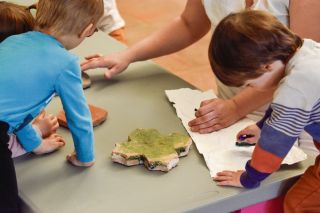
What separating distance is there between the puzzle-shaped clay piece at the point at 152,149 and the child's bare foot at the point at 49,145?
0.12 m

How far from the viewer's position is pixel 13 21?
1.07m

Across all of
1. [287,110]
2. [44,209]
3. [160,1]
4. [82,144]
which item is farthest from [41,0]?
[160,1]

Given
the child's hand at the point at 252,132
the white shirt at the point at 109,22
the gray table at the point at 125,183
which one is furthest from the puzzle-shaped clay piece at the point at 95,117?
the white shirt at the point at 109,22

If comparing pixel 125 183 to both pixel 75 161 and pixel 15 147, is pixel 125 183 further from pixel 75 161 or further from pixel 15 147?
pixel 15 147

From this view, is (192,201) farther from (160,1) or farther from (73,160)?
(160,1)

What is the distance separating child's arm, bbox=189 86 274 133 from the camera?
1089mm

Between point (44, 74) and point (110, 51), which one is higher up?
point (44, 74)

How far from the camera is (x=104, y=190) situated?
919 mm

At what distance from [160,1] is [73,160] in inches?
100.0

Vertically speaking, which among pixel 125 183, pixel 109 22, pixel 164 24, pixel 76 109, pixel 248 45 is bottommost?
pixel 164 24

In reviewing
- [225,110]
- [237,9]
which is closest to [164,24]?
[237,9]

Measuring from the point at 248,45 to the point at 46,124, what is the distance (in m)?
0.44

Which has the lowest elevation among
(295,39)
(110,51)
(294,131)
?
(110,51)

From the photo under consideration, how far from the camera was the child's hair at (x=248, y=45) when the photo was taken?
88 centimetres
